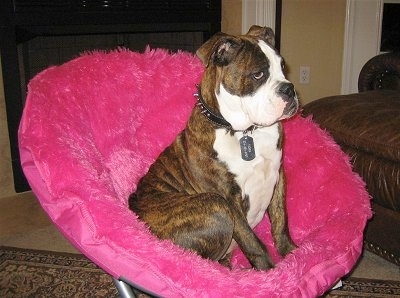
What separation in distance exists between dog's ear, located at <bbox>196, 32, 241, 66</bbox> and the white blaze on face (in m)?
0.09

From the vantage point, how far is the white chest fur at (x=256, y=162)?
1.57 m

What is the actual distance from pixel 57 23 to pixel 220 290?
2187 millimetres

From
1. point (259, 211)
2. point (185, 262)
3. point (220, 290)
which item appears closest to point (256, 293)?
point (220, 290)

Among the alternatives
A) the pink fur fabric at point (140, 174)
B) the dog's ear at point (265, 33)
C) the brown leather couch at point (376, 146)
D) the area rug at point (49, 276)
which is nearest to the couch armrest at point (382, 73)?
the brown leather couch at point (376, 146)

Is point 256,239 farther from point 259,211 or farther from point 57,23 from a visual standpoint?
point 57,23

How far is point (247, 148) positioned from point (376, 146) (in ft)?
2.23

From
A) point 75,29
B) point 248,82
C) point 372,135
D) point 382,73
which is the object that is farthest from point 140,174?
point 382,73

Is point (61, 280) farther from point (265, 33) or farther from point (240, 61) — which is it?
point (265, 33)

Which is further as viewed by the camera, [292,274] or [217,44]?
[217,44]

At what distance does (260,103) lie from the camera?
4.88 feet

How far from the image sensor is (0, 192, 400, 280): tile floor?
2127mm

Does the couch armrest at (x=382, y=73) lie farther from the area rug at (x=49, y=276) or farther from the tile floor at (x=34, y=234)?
the area rug at (x=49, y=276)

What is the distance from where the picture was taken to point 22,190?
9.89 feet

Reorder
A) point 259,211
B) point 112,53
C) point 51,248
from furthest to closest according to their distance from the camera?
1. point 51,248
2. point 112,53
3. point 259,211
